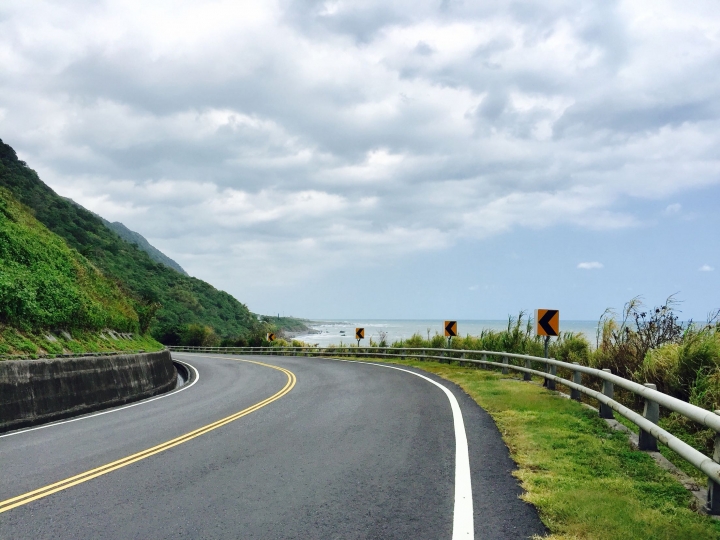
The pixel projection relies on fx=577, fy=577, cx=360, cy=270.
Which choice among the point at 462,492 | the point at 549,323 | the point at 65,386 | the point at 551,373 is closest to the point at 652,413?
the point at 462,492

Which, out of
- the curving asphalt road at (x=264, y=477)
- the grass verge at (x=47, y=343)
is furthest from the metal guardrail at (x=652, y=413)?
the grass verge at (x=47, y=343)

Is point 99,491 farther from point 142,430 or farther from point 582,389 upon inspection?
point 582,389

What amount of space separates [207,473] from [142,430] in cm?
425

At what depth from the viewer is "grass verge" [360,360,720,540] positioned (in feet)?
15.8

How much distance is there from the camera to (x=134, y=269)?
10425cm

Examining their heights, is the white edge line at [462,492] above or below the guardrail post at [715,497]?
below

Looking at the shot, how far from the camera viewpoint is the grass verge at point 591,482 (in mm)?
4812

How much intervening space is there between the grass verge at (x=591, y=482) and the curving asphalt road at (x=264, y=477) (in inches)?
10.2

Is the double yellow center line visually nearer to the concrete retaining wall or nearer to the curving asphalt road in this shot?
the curving asphalt road

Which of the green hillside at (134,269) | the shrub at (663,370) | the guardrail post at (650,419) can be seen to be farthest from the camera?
the green hillside at (134,269)

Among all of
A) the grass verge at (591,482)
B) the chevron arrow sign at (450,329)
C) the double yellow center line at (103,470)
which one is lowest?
the double yellow center line at (103,470)

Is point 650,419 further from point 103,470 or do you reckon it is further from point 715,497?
point 103,470

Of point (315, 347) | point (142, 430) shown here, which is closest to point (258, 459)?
point (142, 430)

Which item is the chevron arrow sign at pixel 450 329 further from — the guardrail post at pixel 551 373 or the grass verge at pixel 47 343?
the grass verge at pixel 47 343
